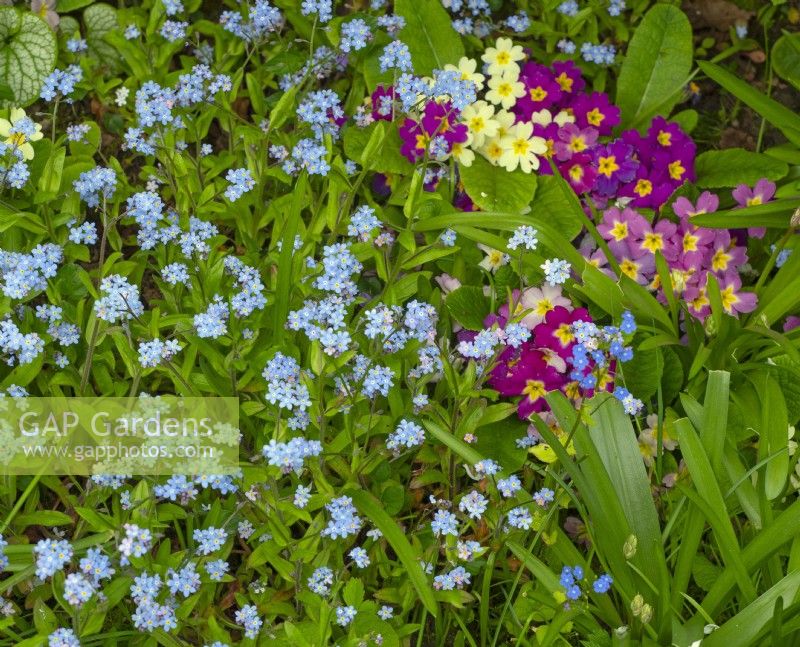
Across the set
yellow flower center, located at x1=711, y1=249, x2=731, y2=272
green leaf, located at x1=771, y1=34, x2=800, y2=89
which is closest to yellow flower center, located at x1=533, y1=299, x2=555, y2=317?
yellow flower center, located at x1=711, y1=249, x2=731, y2=272

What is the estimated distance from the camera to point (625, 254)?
3.90m

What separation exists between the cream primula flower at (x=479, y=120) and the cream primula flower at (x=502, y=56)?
0.26 meters

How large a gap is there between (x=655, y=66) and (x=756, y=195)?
2.80 feet

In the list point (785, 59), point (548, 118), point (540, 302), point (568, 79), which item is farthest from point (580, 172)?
point (785, 59)

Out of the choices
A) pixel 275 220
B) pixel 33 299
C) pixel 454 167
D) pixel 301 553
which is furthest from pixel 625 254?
pixel 33 299

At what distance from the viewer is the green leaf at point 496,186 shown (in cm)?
389

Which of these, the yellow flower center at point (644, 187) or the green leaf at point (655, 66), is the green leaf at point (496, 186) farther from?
the green leaf at point (655, 66)

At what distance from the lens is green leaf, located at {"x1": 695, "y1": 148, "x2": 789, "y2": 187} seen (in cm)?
409

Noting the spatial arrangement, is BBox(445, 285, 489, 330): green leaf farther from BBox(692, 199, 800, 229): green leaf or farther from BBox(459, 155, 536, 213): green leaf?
BBox(692, 199, 800, 229): green leaf

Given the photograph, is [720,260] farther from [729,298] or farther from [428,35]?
[428,35]

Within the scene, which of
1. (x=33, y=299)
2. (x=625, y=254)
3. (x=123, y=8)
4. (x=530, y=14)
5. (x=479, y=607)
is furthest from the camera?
(x=530, y=14)

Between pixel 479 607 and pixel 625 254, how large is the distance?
1510 millimetres

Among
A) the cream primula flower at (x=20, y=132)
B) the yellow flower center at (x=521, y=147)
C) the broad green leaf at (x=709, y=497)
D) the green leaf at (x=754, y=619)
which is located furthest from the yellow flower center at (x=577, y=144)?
the cream primula flower at (x=20, y=132)

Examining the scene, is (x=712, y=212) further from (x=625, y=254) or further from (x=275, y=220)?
(x=275, y=220)
